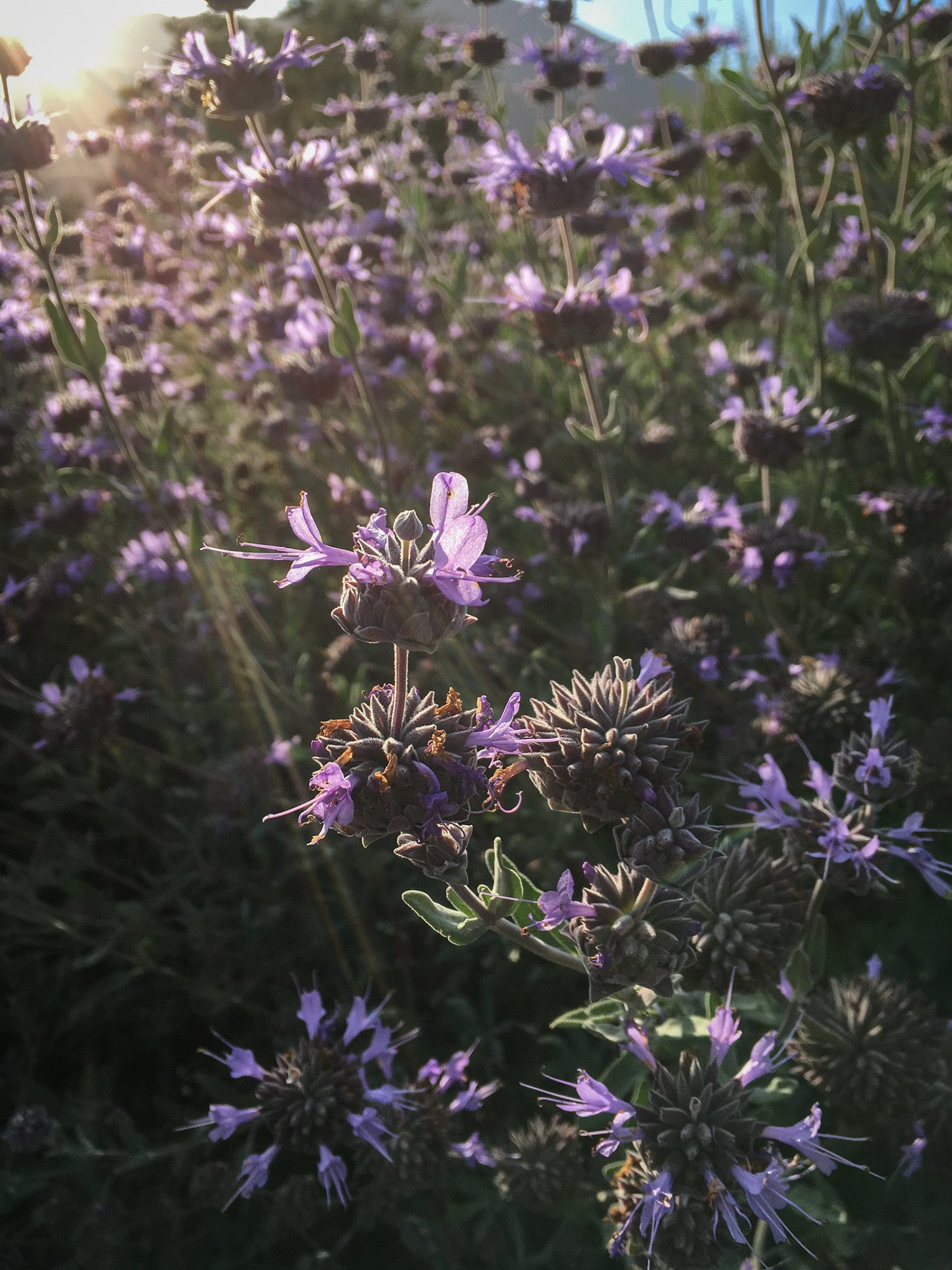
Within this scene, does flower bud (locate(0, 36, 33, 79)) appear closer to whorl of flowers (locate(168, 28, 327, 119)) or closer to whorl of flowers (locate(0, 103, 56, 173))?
whorl of flowers (locate(0, 103, 56, 173))

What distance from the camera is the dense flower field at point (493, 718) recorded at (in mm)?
1842

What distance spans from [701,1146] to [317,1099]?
3.78 feet

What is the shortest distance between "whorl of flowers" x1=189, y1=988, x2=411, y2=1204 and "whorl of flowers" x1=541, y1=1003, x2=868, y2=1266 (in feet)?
2.51

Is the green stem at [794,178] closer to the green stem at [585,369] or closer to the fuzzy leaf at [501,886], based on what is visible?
the green stem at [585,369]

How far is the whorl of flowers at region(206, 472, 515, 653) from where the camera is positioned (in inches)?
56.7

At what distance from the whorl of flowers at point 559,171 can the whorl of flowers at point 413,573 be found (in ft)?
8.46

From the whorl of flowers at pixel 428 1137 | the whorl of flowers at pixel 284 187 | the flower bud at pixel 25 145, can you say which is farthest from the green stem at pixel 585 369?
the whorl of flowers at pixel 428 1137

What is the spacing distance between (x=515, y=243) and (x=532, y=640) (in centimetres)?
556

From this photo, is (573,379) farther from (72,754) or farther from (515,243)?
(72,754)

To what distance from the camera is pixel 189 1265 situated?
11.7 ft

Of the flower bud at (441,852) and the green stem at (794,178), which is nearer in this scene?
the flower bud at (441,852)

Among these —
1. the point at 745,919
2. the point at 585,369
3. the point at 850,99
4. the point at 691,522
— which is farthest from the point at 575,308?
the point at 745,919

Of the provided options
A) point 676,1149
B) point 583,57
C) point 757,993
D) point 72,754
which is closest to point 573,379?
point 583,57

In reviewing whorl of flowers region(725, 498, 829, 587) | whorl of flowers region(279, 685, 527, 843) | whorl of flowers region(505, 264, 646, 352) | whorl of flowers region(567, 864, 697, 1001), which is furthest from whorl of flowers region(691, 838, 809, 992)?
whorl of flowers region(505, 264, 646, 352)
